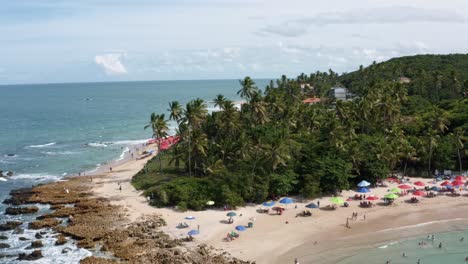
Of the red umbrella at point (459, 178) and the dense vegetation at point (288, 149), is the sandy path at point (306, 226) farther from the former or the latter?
the red umbrella at point (459, 178)

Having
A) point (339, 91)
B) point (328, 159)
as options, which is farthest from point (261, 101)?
point (339, 91)

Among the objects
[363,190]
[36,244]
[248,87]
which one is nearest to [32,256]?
[36,244]

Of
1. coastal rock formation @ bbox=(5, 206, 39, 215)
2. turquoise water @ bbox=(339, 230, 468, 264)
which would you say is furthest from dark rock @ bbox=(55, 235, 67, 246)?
turquoise water @ bbox=(339, 230, 468, 264)

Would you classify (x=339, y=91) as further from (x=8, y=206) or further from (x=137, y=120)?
(x=8, y=206)

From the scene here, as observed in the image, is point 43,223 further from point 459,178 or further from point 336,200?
point 459,178

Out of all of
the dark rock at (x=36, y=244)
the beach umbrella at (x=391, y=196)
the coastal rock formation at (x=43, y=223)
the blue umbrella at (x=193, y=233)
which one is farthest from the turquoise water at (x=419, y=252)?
the coastal rock formation at (x=43, y=223)

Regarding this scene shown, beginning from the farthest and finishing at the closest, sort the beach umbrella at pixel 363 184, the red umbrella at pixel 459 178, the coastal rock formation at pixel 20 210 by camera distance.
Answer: the red umbrella at pixel 459 178 → the beach umbrella at pixel 363 184 → the coastal rock formation at pixel 20 210
